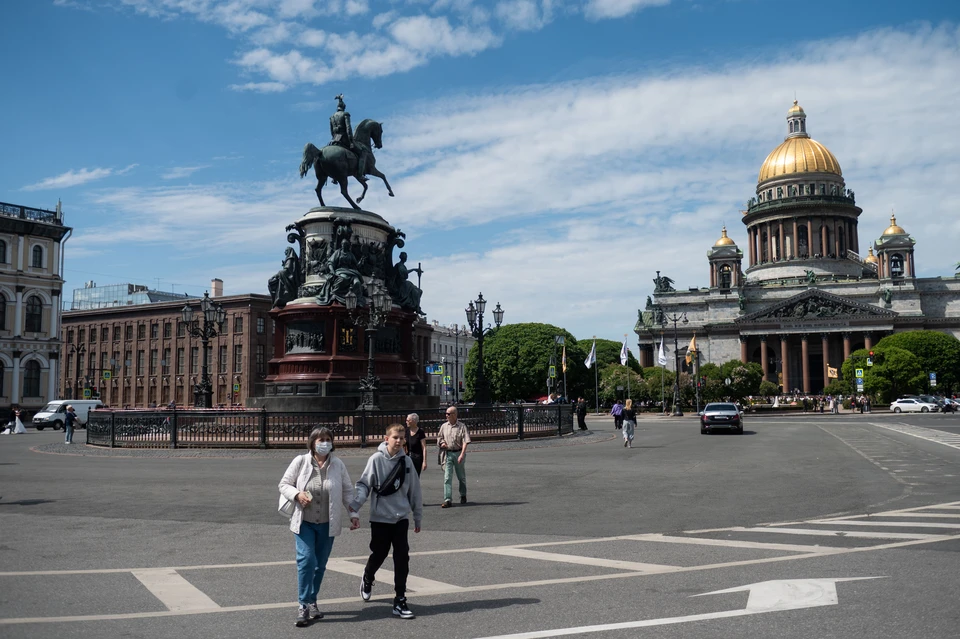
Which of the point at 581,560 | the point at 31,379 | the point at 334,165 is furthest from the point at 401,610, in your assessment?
the point at 31,379

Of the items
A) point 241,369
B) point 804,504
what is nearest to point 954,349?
point 241,369

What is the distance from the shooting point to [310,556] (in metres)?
6.71

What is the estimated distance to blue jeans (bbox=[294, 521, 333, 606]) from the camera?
6.64 metres

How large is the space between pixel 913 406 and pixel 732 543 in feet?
229

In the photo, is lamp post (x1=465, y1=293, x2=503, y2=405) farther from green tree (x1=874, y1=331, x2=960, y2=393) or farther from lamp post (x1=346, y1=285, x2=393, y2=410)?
green tree (x1=874, y1=331, x2=960, y2=393)

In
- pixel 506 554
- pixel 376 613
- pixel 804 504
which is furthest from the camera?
pixel 804 504

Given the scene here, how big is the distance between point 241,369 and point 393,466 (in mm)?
86294

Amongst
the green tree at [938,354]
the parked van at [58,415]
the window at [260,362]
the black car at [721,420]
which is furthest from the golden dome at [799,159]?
the parked van at [58,415]

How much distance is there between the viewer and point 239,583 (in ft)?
26.5

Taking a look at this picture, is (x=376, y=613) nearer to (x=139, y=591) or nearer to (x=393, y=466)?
(x=393, y=466)

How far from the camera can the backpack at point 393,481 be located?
24.1 feet

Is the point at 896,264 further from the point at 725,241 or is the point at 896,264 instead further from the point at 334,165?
the point at 334,165

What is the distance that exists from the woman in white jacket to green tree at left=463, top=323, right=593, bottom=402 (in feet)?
282

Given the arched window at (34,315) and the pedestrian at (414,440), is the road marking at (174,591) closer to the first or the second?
the pedestrian at (414,440)
